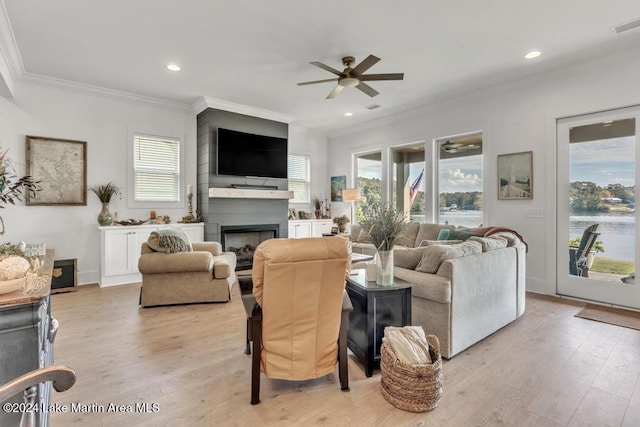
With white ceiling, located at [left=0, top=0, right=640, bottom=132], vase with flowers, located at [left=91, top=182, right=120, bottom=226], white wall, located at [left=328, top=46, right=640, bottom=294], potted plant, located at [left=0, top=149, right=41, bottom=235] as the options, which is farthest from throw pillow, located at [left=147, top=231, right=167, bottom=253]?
white wall, located at [left=328, top=46, right=640, bottom=294]

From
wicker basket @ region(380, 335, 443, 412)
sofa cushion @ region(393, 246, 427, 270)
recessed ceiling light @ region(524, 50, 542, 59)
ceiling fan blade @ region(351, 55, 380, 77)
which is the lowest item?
wicker basket @ region(380, 335, 443, 412)

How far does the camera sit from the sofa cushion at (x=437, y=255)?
8.20 feet

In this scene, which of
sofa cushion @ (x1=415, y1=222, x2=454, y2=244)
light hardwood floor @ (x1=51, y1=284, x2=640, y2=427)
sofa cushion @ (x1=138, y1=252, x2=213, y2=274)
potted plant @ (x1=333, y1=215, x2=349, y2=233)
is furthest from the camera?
potted plant @ (x1=333, y1=215, x2=349, y2=233)

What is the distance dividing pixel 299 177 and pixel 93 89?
13.4 feet

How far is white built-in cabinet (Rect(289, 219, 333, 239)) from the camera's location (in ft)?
22.2

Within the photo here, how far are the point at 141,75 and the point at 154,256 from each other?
2.54 meters

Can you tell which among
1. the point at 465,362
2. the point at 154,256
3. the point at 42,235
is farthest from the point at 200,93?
the point at 465,362

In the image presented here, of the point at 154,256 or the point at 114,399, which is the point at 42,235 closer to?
the point at 154,256

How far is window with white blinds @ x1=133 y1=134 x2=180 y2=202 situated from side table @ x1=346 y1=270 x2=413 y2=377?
438cm

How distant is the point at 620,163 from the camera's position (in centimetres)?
375

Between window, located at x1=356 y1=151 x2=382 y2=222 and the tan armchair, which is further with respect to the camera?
window, located at x1=356 y1=151 x2=382 y2=222

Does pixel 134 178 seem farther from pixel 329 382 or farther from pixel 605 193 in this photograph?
pixel 605 193

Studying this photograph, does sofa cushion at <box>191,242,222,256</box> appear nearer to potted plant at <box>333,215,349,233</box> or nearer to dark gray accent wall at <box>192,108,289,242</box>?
dark gray accent wall at <box>192,108,289,242</box>

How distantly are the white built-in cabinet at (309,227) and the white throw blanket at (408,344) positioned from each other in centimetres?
463
